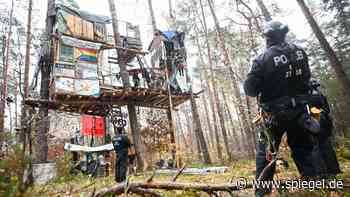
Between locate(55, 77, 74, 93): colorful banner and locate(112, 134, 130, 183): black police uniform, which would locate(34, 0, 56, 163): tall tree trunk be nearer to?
locate(55, 77, 74, 93): colorful banner

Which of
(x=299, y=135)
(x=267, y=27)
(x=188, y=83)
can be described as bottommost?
(x=299, y=135)

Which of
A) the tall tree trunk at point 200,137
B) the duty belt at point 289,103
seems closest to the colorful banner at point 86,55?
the tall tree trunk at point 200,137

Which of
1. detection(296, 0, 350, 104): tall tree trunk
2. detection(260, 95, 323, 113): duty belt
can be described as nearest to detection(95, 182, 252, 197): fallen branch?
detection(260, 95, 323, 113): duty belt

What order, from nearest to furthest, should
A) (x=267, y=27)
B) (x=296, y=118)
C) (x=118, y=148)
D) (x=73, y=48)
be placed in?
(x=296, y=118) < (x=267, y=27) < (x=118, y=148) < (x=73, y=48)

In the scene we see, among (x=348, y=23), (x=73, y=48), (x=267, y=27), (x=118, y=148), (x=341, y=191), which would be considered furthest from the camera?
(x=348, y=23)

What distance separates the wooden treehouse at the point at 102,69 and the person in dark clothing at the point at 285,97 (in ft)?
30.1

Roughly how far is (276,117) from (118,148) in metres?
5.76

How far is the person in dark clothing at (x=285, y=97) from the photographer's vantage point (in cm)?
269

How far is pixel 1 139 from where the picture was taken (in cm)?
272

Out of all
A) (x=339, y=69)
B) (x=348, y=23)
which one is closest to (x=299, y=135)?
(x=339, y=69)

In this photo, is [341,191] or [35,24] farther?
[35,24]

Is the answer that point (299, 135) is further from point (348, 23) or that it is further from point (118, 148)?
point (348, 23)

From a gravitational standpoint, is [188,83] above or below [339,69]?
above

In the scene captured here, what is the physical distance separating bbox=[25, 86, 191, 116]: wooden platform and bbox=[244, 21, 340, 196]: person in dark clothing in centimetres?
917
